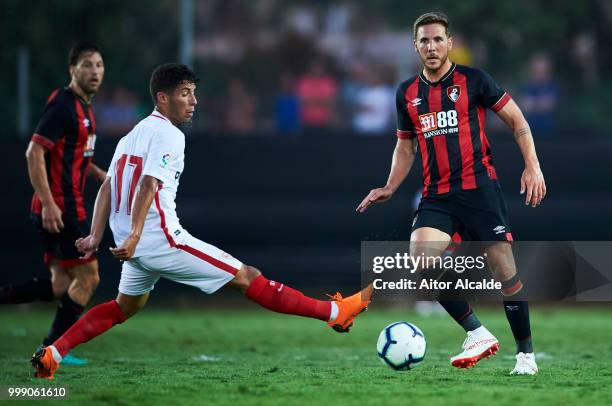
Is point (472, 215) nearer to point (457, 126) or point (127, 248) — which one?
point (457, 126)

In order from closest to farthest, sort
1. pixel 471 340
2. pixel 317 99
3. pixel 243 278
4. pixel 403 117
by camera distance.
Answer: pixel 243 278 → pixel 471 340 → pixel 403 117 → pixel 317 99

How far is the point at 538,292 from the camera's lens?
13945 millimetres

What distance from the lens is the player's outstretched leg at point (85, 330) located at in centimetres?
738

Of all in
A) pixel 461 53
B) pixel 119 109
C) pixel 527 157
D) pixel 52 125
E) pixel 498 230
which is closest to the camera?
pixel 527 157

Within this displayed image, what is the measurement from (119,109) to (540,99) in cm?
583

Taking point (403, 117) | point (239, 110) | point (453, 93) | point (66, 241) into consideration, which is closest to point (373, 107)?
point (239, 110)

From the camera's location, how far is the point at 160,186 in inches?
279

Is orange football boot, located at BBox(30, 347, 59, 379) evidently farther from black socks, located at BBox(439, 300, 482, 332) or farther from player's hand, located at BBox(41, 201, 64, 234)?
black socks, located at BBox(439, 300, 482, 332)

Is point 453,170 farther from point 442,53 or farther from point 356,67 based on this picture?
point 356,67

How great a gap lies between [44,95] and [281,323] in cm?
445

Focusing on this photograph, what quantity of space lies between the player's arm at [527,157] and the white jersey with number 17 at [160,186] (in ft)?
7.34

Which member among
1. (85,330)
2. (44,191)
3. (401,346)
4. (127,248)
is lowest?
(401,346)

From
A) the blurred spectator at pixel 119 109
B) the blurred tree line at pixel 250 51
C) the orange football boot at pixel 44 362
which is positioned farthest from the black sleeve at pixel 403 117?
the blurred spectator at pixel 119 109

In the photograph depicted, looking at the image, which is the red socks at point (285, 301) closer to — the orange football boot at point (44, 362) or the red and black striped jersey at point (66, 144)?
the orange football boot at point (44, 362)
